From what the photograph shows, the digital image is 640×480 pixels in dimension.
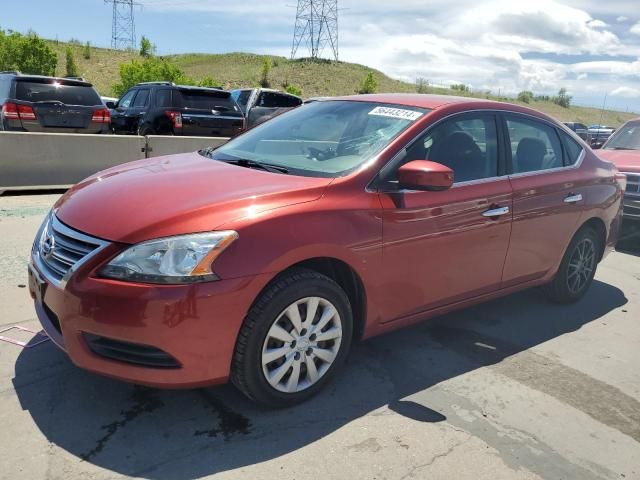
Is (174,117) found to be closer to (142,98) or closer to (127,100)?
(142,98)

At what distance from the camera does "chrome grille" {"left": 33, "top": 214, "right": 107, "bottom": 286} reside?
2752mm

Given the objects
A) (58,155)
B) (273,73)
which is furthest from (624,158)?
(273,73)

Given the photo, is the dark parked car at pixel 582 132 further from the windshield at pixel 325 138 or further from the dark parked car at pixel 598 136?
the windshield at pixel 325 138

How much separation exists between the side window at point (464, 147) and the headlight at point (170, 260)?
1468 mm

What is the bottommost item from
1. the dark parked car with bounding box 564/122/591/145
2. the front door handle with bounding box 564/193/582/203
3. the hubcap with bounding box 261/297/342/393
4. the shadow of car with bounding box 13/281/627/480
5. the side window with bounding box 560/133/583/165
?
the shadow of car with bounding box 13/281/627/480

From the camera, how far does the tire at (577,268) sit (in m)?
4.88

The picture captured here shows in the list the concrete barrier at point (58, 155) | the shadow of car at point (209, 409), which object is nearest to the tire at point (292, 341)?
the shadow of car at point (209, 409)

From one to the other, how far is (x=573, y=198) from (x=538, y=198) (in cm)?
54

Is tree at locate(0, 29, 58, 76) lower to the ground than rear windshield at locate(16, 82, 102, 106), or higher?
higher

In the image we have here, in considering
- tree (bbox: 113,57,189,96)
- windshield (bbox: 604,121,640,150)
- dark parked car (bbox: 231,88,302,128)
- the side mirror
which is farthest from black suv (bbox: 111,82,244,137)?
tree (bbox: 113,57,189,96)

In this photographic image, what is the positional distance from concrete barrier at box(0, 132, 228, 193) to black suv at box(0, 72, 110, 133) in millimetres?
1423

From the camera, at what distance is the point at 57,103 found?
392 inches

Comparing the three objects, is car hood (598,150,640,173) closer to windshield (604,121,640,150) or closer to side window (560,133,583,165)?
windshield (604,121,640,150)

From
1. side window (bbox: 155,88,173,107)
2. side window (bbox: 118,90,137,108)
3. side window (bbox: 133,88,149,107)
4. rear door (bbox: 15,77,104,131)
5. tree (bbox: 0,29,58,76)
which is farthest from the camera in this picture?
tree (bbox: 0,29,58,76)
